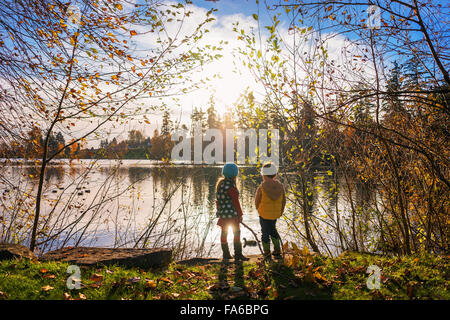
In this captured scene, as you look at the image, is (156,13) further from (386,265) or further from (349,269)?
(386,265)

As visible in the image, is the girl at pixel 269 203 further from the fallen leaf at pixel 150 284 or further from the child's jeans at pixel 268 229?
the fallen leaf at pixel 150 284

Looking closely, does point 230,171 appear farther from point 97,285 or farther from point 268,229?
point 97,285

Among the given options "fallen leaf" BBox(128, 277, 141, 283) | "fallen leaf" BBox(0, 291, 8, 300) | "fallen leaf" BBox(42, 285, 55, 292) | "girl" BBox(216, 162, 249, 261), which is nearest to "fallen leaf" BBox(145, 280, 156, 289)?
"fallen leaf" BBox(128, 277, 141, 283)

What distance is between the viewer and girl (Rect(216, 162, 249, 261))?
17.0ft

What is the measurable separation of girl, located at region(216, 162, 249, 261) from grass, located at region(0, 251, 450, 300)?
102 cm

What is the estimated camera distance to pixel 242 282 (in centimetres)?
371

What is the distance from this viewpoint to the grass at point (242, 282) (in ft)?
9.93

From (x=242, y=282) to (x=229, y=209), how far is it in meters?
1.69

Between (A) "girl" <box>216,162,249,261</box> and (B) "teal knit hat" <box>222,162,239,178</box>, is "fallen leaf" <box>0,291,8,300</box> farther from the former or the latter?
(B) "teal knit hat" <box>222,162,239,178</box>

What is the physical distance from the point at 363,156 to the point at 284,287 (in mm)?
4302

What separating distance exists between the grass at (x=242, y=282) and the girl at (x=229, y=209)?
1017 mm

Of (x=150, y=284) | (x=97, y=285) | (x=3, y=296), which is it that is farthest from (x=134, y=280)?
(x=3, y=296)
